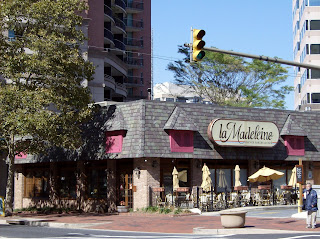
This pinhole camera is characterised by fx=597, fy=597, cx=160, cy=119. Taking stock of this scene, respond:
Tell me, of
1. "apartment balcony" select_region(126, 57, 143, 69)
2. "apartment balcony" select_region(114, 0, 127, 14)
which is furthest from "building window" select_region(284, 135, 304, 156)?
"apartment balcony" select_region(126, 57, 143, 69)

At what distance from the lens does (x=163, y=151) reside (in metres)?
35.4

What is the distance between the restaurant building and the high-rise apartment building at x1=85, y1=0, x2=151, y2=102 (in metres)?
11.3

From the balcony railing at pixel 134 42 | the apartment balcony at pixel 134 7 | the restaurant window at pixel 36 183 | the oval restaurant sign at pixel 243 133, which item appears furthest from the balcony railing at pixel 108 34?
the oval restaurant sign at pixel 243 133

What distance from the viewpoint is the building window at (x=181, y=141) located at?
3581 centimetres

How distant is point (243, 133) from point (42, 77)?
42.7 ft

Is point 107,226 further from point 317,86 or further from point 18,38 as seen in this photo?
point 317,86

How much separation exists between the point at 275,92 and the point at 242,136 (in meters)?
30.1

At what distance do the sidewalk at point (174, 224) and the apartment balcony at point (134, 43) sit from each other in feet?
186

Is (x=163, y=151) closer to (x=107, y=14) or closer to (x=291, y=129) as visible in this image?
(x=291, y=129)

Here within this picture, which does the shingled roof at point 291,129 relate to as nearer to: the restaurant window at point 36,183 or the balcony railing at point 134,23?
the restaurant window at point 36,183

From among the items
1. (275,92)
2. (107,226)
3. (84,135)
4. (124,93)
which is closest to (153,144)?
(84,135)

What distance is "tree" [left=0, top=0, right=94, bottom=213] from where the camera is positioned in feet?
105

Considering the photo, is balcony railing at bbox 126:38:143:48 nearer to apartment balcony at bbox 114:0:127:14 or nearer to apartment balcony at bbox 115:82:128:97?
apartment balcony at bbox 114:0:127:14

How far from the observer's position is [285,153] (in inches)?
1588
